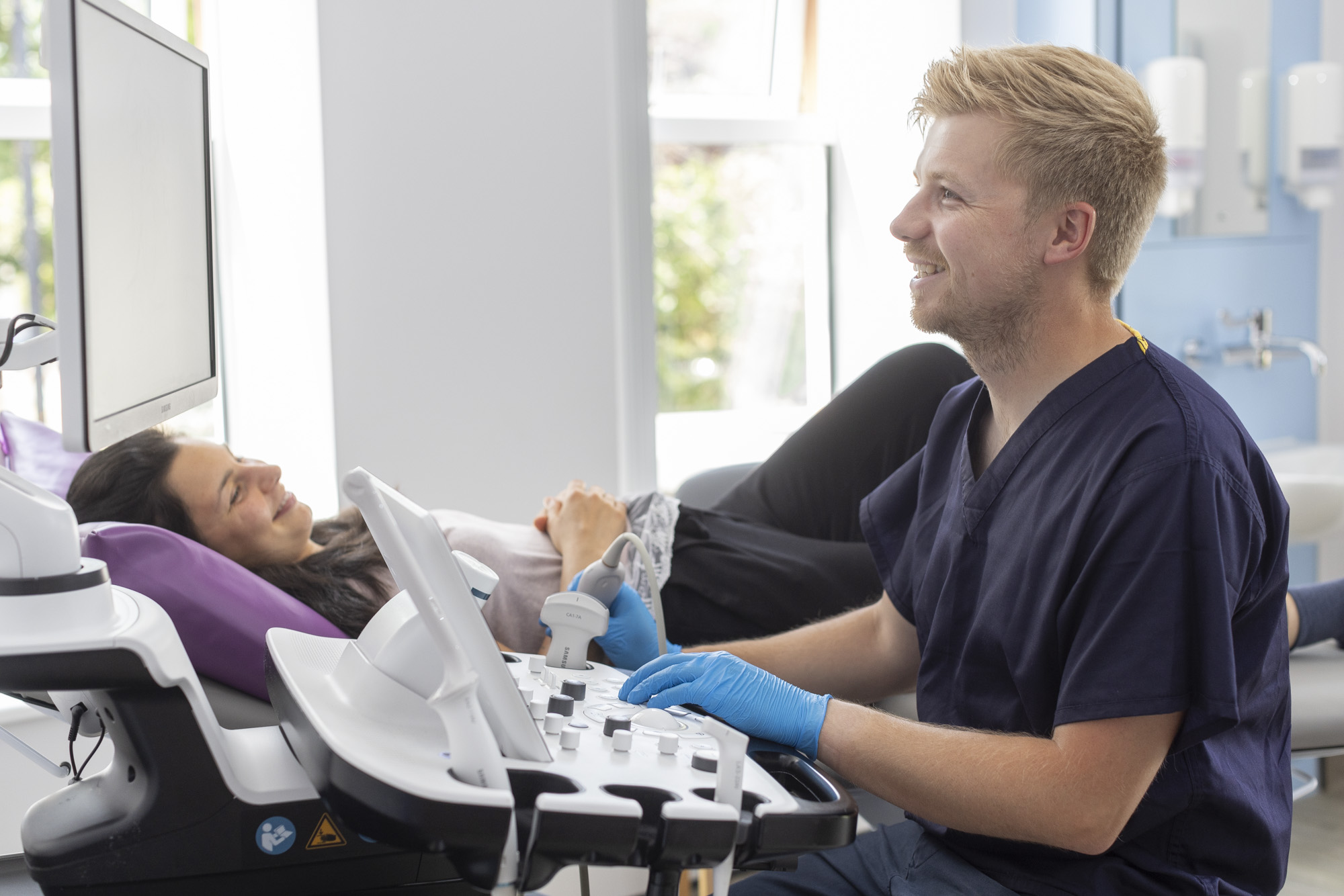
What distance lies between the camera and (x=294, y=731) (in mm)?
743

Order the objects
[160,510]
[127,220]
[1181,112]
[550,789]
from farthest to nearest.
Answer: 1. [1181,112]
2. [160,510]
3. [127,220]
4. [550,789]

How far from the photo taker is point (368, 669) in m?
0.78

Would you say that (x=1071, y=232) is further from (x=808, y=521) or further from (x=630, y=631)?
(x=808, y=521)

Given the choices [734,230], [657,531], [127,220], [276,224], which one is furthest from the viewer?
[734,230]

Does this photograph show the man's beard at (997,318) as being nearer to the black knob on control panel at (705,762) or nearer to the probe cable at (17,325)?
the black knob on control panel at (705,762)

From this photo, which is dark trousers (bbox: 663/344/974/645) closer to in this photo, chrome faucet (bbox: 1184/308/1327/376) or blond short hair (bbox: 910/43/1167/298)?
blond short hair (bbox: 910/43/1167/298)

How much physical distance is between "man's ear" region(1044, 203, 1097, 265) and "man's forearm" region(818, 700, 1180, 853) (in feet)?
1.47

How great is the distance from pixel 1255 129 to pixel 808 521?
6.22 ft

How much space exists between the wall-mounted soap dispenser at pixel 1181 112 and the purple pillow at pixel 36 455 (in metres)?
2.60

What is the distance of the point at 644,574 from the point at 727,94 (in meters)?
1.80

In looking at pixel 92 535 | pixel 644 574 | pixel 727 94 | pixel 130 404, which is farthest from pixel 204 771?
pixel 727 94

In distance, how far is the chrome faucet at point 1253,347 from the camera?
9.60ft

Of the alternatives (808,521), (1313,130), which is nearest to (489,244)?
(808,521)

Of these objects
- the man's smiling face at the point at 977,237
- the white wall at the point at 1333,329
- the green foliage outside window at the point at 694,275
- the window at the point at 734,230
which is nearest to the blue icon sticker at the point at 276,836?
the man's smiling face at the point at 977,237
